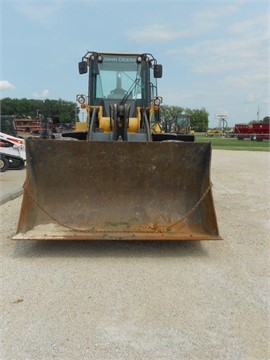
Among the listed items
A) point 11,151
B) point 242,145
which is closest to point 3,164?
point 11,151

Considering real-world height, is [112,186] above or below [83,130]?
below

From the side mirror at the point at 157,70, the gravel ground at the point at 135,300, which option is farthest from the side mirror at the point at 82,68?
the gravel ground at the point at 135,300

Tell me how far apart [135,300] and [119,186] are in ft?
6.21

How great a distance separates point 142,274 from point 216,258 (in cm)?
98

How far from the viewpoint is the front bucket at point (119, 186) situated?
4840mm

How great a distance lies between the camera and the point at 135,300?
337 centimetres

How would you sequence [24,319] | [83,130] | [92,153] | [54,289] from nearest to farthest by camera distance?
[24,319], [54,289], [92,153], [83,130]

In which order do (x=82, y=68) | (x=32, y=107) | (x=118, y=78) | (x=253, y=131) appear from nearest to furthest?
(x=82, y=68) < (x=118, y=78) < (x=253, y=131) < (x=32, y=107)

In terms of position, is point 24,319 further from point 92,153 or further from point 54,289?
point 92,153

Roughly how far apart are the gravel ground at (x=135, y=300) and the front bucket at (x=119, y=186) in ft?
0.94

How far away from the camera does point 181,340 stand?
2.78 meters

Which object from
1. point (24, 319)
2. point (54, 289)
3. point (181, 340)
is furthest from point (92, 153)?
point (181, 340)

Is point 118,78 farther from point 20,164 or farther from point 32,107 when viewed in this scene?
point 32,107

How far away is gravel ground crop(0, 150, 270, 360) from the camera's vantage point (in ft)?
8.83
